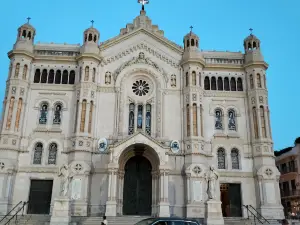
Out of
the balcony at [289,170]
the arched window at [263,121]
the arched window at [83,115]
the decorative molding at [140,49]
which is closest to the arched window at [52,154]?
the arched window at [83,115]

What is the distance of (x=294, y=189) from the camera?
42812 millimetres

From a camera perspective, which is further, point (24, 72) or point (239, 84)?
point (239, 84)

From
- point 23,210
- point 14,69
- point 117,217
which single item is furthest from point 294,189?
point 14,69

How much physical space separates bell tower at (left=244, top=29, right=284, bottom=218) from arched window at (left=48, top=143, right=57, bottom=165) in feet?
58.5

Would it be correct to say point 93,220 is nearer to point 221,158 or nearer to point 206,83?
point 221,158

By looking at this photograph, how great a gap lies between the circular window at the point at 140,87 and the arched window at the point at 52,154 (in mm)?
9014

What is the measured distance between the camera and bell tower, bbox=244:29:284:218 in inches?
1069

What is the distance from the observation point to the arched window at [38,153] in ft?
91.7

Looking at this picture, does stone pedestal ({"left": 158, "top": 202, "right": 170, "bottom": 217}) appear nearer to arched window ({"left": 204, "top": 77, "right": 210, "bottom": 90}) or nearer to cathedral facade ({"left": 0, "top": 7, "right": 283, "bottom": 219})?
cathedral facade ({"left": 0, "top": 7, "right": 283, "bottom": 219})

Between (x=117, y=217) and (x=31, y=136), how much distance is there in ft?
35.2

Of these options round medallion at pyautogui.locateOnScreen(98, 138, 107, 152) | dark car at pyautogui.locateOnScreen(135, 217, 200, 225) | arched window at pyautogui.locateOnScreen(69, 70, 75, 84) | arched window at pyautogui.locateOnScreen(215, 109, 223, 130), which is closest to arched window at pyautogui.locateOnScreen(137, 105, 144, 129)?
round medallion at pyautogui.locateOnScreen(98, 138, 107, 152)

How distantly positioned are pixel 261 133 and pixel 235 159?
10.9ft

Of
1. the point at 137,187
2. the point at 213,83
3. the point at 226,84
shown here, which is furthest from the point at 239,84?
the point at 137,187

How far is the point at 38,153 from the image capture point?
2823cm
